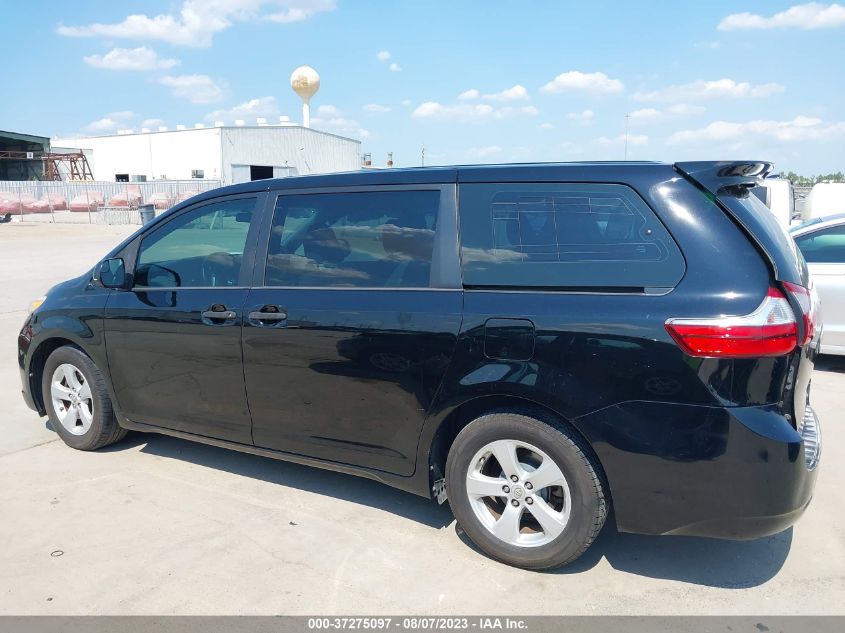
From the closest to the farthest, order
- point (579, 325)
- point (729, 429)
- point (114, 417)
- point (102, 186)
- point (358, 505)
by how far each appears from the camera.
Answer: point (729, 429)
point (579, 325)
point (358, 505)
point (114, 417)
point (102, 186)

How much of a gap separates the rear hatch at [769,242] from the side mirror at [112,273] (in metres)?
3.35

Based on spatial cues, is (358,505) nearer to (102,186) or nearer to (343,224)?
(343,224)

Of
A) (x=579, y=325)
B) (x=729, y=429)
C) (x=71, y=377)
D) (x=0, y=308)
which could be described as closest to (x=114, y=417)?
(x=71, y=377)

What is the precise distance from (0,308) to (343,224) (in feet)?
28.7

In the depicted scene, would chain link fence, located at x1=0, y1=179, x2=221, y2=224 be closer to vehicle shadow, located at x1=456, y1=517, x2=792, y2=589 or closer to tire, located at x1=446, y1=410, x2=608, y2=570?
tire, located at x1=446, y1=410, x2=608, y2=570

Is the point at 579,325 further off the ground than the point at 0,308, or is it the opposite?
the point at 579,325

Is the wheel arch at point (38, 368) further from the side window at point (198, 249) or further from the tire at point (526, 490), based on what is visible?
the tire at point (526, 490)

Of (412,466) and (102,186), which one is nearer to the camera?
(412,466)

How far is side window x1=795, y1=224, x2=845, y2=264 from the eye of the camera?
679 centimetres

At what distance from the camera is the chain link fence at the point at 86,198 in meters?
35.9

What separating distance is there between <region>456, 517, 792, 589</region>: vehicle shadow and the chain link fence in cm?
3526

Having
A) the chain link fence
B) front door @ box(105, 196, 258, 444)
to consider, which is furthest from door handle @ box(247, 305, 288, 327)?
the chain link fence

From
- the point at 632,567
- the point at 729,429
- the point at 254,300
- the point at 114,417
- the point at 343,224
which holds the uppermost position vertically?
the point at 343,224

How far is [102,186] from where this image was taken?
40.4m
